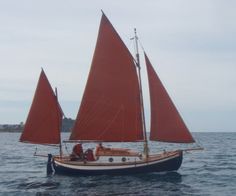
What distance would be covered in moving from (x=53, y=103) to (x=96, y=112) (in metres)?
4.71

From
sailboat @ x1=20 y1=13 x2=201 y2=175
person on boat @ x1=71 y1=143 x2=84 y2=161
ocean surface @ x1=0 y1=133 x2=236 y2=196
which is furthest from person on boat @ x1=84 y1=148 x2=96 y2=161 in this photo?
ocean surface @ x1=0 y1=133 x2=236 y2=196

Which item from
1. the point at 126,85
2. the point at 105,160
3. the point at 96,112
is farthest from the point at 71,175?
the point at 126,85

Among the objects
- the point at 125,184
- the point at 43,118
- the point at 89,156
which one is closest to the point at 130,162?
the point at 89,156

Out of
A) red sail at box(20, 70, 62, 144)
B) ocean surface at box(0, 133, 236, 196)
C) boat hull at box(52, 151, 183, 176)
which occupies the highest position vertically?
red sail at box(20, 70, 62, 144)

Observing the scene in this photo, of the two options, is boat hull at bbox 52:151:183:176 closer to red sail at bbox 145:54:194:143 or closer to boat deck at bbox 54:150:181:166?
boat deck at bbox 54:150:181:166

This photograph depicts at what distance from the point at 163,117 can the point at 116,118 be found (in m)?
4.19

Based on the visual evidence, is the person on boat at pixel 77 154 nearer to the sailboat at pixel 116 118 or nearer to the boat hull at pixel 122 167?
the sailboat at pixel 116 118

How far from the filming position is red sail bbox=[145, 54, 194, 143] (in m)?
38.9

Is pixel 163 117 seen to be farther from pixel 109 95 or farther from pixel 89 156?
pixel 89 156

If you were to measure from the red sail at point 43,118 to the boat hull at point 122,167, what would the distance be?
8.35 ft

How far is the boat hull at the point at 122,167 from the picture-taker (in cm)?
3959

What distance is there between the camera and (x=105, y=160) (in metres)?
39.5

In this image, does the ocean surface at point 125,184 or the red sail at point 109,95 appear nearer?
the ocean surface at point 125,184

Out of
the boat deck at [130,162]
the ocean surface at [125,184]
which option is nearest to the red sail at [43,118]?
the boat deck at [130,162]
